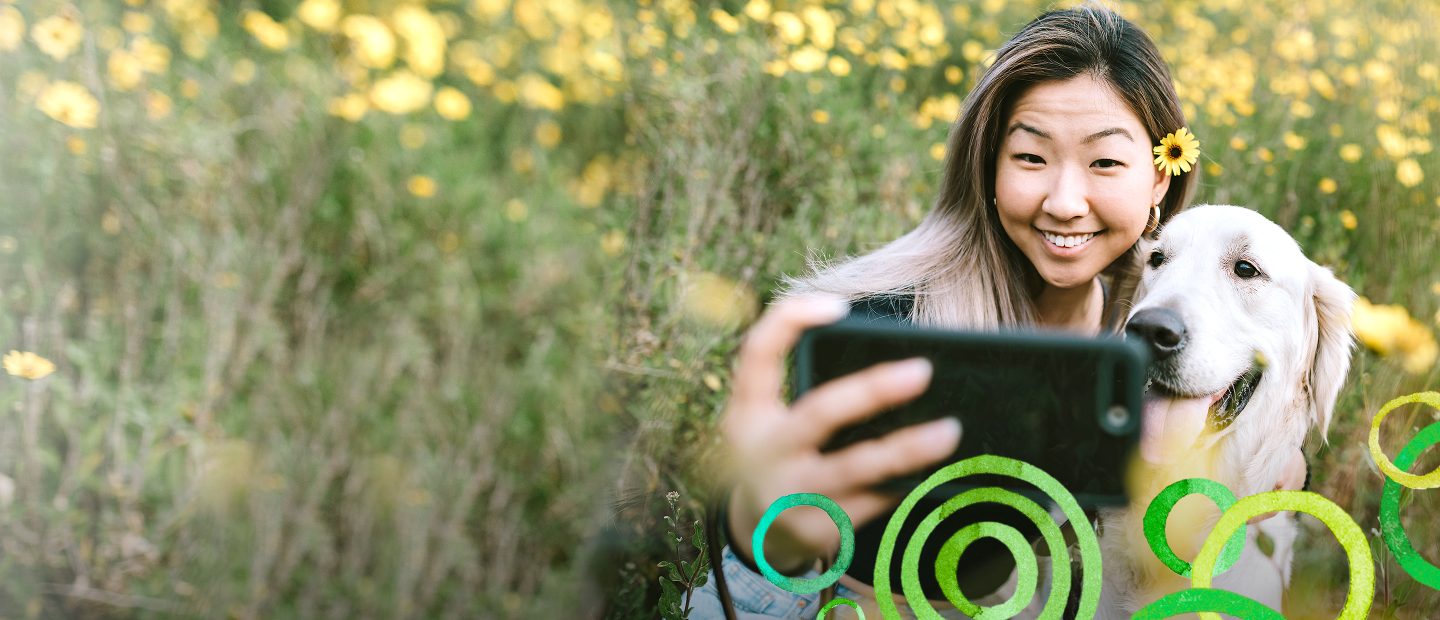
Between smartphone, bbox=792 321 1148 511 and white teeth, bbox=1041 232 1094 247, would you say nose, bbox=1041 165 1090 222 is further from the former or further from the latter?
smartphone, bbox=792 321 1148 511

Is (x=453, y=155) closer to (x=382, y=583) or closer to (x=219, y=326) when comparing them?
(x=219, y=326)

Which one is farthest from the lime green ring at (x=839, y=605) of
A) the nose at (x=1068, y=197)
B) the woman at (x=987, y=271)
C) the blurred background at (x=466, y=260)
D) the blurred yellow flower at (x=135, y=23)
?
the blurred yellow flower at (x=135, y=23)

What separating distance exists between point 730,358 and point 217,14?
3.04m

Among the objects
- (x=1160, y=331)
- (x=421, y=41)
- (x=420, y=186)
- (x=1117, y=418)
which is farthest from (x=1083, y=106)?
(x=421, y=41)

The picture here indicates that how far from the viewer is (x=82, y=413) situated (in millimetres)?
1976

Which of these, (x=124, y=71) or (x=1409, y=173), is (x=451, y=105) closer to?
(x=124, y=71)

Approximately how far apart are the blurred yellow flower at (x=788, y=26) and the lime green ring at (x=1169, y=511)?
128 centimetres

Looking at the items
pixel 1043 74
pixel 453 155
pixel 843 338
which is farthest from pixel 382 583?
pixel 1043 74

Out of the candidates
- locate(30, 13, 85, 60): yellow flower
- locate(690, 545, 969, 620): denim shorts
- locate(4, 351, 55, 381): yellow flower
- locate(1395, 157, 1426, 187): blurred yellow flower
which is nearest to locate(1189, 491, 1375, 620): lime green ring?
locate(690, 545, 969, 620): denim shorts

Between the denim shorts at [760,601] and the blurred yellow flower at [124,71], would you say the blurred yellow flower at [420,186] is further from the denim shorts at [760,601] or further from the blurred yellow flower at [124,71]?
the denim shorts at [760,601]

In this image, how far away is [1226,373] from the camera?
1.02 m

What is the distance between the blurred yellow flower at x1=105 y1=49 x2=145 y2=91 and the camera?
Result: 234 cm

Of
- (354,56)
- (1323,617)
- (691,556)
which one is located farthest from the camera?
(354,56)

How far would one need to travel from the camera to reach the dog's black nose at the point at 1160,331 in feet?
3.30
